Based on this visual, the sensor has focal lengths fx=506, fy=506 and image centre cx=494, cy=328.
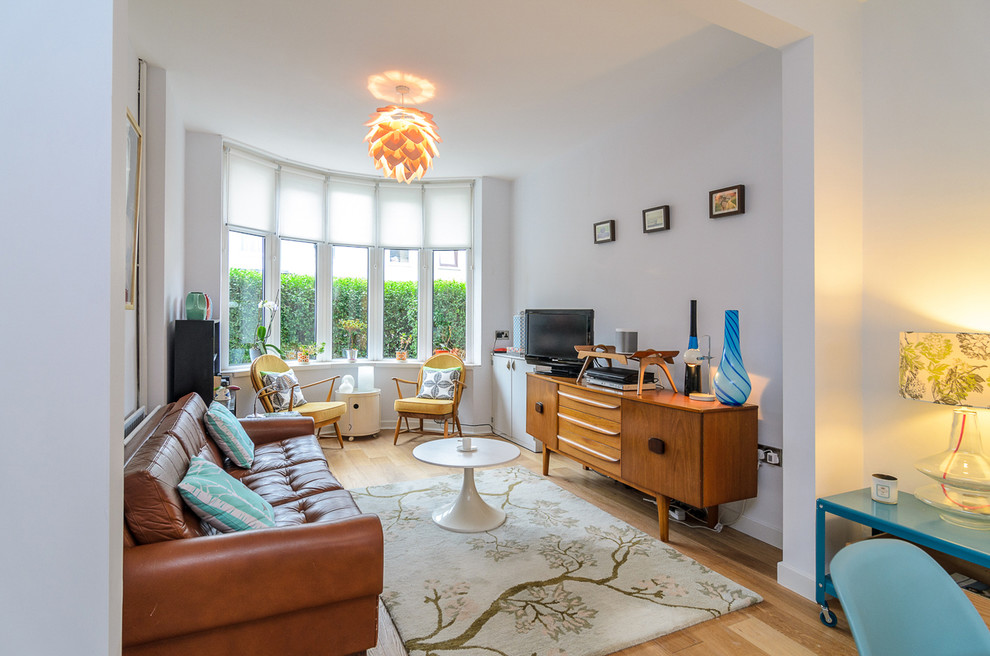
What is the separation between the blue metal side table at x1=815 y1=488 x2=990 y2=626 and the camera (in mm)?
1771

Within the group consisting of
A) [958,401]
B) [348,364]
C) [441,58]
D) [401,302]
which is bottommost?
[348,364]

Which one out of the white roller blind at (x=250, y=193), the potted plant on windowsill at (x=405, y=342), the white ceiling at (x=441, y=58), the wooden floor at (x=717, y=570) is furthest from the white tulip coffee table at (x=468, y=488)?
the white roller blind at (x=250, y=193)

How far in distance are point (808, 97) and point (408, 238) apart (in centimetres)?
453

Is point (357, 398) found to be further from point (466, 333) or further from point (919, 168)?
point (919, 168)

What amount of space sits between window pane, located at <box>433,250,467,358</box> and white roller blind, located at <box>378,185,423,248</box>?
37 centimetres

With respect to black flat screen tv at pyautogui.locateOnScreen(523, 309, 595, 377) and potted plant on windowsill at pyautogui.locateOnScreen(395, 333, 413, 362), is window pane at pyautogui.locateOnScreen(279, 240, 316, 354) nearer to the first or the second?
potted plant on windowsill at pyautogui.locateOnScreen(395, 333, 413, 362)

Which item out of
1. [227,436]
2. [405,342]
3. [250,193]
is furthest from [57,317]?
[405,342]

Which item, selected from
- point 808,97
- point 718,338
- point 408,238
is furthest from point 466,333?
point 808,97

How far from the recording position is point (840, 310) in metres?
2.42

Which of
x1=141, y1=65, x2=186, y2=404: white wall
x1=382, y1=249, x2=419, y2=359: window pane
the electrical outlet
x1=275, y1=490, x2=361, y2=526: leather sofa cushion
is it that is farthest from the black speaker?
the electrical outlet

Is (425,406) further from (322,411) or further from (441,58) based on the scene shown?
(441,58)

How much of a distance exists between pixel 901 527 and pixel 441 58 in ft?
10.9

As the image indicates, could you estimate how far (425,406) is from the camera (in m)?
5.20

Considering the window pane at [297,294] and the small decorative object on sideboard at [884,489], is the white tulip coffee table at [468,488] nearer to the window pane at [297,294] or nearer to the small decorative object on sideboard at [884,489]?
the small decorative object on sideboard at [884,489]
